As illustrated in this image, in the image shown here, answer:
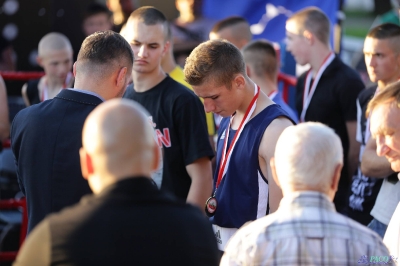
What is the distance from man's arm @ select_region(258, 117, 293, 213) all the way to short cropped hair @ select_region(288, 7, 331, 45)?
299cm

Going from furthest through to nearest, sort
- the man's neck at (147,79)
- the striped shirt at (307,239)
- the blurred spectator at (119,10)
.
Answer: the blurred spectator at (119,10) → the man's neck at (147,79) → the striped shirt at (307,239)

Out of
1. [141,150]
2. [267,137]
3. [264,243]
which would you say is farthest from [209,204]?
[141,150]

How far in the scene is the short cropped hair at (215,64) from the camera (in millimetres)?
3912

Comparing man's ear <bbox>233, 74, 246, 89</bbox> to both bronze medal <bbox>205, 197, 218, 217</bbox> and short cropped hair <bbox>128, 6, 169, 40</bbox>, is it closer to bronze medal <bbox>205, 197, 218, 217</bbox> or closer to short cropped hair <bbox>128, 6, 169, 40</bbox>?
bronze medal <bbox>205, 197, 218, 217</bbox>

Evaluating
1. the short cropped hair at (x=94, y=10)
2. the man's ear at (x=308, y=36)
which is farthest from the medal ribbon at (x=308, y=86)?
the short cropped hair at (x=94, y=10)

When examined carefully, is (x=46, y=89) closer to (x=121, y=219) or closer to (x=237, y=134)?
(x=237, y=134)

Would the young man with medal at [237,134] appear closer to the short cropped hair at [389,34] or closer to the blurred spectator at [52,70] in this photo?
the short cropped hair at [389,34]

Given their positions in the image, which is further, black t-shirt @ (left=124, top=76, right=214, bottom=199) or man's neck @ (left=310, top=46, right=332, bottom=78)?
man's neck @ (left=310, top=46, right=332, bottom=78)

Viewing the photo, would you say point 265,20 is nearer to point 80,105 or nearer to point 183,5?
point 183,5

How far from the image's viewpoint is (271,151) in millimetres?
3684

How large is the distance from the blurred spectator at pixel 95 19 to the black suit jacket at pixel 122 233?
5907 mm

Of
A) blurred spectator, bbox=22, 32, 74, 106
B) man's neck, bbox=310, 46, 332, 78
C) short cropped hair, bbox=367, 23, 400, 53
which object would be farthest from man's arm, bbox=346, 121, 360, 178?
blurred spectator, bbox=22, 32, 74, 106

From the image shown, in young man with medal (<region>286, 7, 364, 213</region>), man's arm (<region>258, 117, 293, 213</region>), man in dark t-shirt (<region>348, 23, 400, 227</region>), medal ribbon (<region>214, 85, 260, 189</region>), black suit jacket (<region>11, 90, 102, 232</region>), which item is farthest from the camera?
young man with medal (<region>286, 7, 364, 213</region>)

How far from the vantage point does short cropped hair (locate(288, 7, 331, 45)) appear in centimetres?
658
